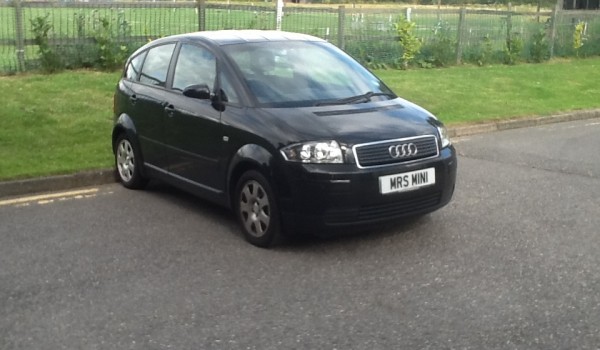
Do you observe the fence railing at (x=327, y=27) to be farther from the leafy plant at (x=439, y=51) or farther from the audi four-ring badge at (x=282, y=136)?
the audi four-ring badge at (x=282, y=136)

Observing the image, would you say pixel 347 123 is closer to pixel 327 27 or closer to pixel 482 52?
pixel 327 27

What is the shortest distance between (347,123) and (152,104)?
2361 mm

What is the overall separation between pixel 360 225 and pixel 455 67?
14904 millimetres

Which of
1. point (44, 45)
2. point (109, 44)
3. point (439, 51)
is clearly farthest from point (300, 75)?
point (439, 51)

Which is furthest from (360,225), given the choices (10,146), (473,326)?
(10,146)

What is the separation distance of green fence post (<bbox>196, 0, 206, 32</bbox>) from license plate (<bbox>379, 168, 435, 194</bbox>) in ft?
35.3

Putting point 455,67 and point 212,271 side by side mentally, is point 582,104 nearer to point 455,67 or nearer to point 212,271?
point 455,67

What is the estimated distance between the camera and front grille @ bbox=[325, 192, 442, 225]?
20.8 feet

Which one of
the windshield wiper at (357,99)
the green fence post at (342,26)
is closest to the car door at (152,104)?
the windshield wiper at (357,99)

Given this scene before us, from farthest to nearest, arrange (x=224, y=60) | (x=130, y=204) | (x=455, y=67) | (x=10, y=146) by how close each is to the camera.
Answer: (x=455, y=67) → (x=10, y=146) → (x=130, y=204) → (x=224, y=60)

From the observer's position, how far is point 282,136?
647cm

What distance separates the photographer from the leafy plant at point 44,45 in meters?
14.5

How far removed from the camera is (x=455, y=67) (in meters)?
20.6

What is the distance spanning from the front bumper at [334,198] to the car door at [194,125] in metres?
0.97
